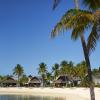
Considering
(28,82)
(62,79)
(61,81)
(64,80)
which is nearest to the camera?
(61,81)

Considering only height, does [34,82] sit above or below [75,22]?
above

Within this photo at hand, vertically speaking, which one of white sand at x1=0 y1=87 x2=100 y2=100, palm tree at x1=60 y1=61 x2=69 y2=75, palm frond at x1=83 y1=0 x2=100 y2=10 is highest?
palm tree at x1=60 y1=61 x2=69 y2=75

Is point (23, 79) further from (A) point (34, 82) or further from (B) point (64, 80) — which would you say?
(B) point (64, 80)

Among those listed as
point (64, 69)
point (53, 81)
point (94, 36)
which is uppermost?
point (64, 69)

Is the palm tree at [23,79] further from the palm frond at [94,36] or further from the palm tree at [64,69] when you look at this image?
the palm frond at [94,36]

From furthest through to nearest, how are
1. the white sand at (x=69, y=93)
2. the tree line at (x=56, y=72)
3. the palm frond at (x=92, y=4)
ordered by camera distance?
1. the tree line at (x=56, y=72)
2. the white sand at (x=69, y=93)
3. the palm frond at (x=92, y=4)

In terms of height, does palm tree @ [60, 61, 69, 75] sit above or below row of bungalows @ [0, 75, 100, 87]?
above

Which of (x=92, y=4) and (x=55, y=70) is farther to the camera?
(x=55, y=70)

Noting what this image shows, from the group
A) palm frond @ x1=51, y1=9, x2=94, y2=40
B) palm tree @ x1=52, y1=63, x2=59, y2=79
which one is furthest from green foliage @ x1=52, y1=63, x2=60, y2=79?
palm frond @ x1=51, y1=9, x2=94, y2=40

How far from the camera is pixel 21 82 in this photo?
357ft

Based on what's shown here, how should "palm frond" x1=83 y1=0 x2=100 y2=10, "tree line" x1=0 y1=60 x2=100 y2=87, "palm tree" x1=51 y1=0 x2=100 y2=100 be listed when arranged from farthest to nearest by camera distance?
1. "tree line" x1=0 y1=60 x2=100 y2=87
2. "palm frond" x1=83 y1=0 x2=100 y2=10
3. "palm tree" x1=51 y1=0 x2=100 y2=100

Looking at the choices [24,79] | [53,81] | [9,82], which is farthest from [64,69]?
[9,82]

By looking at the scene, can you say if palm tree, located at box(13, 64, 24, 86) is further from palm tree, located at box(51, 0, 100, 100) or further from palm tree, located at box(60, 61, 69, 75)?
palm tree, located at box(51, 0, 100, 100)

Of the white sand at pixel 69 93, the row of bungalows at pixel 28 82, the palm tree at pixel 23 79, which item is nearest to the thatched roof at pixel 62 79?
the row of bungalows at pixel 28 82
